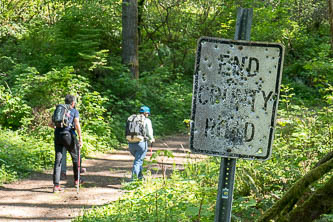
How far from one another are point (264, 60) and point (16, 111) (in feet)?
38.0

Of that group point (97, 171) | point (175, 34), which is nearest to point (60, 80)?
point (97, 171)

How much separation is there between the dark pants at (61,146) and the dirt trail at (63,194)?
0.45 m

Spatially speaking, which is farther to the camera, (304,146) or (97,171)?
(97,171)

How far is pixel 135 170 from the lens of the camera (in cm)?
876

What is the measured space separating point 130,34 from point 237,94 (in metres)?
14.8

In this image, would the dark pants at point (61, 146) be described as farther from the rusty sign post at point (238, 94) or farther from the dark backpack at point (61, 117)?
the rusty sign post at point (238, 94)

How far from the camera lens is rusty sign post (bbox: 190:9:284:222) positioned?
2418 millimetres

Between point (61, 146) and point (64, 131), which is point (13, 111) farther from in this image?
point (64, 131)

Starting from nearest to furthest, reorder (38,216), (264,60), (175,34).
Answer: (264,60) < (38,216) < (175,34)

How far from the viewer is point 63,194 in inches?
Answer: 342

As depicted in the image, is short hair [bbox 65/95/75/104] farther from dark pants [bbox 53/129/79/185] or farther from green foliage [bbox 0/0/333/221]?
green foliage [bbox 0/0/333/221]

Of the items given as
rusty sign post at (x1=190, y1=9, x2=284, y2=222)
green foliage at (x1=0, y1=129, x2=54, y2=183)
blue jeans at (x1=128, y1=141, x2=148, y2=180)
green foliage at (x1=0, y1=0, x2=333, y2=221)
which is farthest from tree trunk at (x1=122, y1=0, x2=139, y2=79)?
rusty sign post at (x1=190, y1=9, x2=284, y2=222)

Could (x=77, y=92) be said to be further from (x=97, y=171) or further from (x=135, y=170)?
(x=135, y=170)

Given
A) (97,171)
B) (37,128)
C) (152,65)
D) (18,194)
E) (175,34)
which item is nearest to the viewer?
(18,194)
